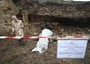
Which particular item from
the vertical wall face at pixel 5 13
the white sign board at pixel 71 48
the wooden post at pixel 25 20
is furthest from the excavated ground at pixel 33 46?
the vertical wall face at pixel 5 13

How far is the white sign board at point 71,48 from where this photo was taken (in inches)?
229

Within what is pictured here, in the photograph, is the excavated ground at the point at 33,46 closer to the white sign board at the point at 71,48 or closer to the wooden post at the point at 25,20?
the wooden post at the point at 25,20

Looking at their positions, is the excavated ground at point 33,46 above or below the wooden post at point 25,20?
below

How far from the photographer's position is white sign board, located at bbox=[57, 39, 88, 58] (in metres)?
5.82

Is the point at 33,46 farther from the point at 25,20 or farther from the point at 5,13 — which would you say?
the point at 5,13

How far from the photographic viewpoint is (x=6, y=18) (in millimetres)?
8250

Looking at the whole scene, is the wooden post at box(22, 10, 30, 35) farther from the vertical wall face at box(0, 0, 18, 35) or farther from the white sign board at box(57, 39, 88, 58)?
the white sign board at box(57, 39, 88, 58)

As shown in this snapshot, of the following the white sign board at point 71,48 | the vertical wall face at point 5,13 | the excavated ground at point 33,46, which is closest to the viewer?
the white sign board at point 71,48

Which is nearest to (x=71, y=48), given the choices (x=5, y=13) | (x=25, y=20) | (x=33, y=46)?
(x=33, y=46)

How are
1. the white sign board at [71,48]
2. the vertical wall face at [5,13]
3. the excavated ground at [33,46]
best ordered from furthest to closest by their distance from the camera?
1. the vertical wall face at [5,13]
2. the excavated ground at [33,46]
3. the white sign board at [71,48]

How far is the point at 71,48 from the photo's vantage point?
19.5 ft

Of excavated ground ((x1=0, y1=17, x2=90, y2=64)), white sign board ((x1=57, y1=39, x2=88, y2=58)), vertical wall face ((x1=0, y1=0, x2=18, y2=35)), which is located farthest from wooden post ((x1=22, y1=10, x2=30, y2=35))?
white sign board ((x1=57, y1=39, x2=88, y2=58))

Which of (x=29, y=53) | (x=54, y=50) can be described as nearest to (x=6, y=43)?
(x=29, y=53)

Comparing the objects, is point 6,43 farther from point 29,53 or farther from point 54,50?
point 54,50
